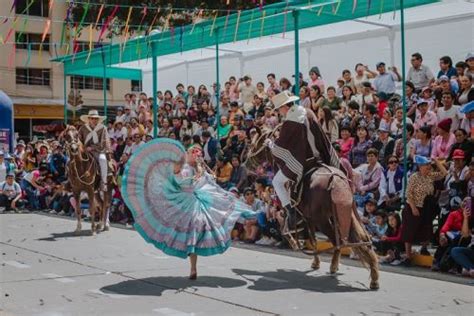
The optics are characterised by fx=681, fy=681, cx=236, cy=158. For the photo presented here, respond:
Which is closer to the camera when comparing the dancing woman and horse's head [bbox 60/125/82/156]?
the dancing woman

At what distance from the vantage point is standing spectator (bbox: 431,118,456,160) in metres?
10.9

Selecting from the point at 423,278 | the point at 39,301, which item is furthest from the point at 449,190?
→ the point at 39,301

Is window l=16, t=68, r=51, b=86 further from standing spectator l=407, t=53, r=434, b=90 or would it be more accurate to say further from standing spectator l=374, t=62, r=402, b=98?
standing spectator l=407, t=53, r=434, b=90

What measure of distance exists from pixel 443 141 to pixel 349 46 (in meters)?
6.41

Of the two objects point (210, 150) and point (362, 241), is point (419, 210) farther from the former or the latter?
point (210, 150)

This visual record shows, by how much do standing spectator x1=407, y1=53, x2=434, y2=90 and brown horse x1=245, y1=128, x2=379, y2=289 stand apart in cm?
595

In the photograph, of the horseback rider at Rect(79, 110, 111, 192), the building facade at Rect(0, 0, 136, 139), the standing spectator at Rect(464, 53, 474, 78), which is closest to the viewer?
the standing spectator at Rect(464, 53, 474, 78)

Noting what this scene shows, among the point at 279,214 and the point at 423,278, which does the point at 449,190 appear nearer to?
the point at 423,278

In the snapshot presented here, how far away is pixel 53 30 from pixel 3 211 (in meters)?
22.2

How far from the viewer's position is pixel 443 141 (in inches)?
434

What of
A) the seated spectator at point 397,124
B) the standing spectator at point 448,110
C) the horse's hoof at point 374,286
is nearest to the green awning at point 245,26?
the standing spectator at point 448,110

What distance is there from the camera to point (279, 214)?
1191 cm

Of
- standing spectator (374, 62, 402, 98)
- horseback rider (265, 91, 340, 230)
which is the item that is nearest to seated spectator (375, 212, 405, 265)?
horseback rider (265, 91, 340, 230)

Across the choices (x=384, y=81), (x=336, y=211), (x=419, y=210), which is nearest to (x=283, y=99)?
(x=336, y=211)
